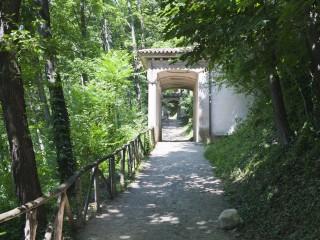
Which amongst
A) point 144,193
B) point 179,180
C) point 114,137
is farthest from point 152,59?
point 144,193

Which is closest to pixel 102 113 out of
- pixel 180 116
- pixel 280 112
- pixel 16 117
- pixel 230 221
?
pixel 280 112

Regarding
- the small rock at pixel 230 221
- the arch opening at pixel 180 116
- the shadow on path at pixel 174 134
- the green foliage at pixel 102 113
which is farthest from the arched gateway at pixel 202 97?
the small rock at pixel 230 221

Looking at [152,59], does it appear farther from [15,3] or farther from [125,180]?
[15,3]

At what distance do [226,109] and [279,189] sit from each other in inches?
453

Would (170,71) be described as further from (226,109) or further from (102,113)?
(102,113)

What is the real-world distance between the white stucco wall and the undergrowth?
788cm

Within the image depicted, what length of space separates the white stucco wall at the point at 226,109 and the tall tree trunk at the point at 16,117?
12.6m

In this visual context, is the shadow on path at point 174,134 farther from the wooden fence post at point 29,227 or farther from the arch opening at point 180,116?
the wooden fence post at point 29,227

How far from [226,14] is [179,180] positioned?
5733mm

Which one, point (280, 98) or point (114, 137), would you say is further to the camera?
point (114, 137)

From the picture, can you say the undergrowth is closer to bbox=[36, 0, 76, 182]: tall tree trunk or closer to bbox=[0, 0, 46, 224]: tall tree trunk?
bbox=[0, 0, 46, 224]: tall tree trunk

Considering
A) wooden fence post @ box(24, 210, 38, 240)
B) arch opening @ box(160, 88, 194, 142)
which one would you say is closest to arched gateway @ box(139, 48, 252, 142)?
arch opening @ box(160, 88, 194, 142)

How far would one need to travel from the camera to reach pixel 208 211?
6.53 metres

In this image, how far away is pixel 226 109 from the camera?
16.8 m
